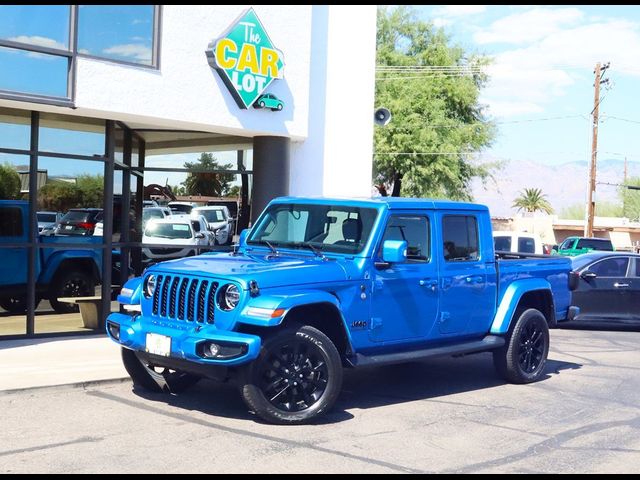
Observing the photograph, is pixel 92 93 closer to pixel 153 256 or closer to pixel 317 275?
pixel 153 256

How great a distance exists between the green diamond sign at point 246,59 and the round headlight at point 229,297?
6.37 m

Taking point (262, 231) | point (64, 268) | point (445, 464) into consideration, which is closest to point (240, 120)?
point (64, 268)

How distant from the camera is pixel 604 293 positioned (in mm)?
16062

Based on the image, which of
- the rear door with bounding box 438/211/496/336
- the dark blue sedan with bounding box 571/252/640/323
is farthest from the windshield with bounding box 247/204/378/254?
the dark blue sedan with bounding box 571/252/640/323

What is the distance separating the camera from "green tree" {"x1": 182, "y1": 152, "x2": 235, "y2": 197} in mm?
14461

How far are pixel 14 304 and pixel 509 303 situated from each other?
6570 millimetres

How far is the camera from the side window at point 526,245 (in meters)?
20.2

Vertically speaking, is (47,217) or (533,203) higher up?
(533,203)

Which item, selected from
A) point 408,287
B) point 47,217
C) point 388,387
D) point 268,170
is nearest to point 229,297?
point 408,287

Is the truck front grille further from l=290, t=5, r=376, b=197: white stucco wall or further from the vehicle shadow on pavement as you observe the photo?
l=290, t=5, r=376, b=197: white stucco wall

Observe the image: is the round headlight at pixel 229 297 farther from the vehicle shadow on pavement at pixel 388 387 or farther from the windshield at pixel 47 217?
the windshield at pixel 47 217

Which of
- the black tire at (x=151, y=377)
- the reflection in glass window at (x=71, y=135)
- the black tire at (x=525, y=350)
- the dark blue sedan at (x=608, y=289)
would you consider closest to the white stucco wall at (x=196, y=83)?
the reflection in glass window at (x=71, y=135)

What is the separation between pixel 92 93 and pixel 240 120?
8.34ft

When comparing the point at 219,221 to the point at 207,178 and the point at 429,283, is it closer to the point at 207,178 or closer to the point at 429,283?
the point at 207,178
